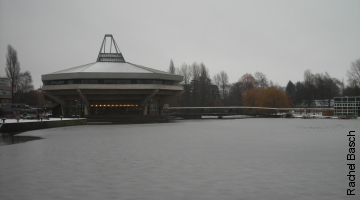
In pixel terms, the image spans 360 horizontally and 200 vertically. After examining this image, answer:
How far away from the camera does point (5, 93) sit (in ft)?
283

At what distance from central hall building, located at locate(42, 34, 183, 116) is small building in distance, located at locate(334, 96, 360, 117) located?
132 ft

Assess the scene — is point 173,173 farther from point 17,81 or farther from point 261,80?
point 261,80

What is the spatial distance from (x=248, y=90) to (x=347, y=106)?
91.2 ft

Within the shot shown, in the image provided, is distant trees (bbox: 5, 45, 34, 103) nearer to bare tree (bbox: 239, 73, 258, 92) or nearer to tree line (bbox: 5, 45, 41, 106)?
tree line (bbox: 5, 45, 41, 106)

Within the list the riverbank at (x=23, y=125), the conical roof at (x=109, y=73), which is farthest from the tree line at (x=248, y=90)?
the riverbank at (x=23, y=125)

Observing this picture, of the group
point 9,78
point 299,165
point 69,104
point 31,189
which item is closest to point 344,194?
point 299,165

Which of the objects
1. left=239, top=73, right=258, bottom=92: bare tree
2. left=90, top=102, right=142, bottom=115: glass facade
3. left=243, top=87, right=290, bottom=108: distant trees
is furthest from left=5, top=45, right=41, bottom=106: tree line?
left=239, top=73, right=258, bottom=92: bare tree

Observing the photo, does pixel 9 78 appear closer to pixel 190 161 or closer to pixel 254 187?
pixel 190 161

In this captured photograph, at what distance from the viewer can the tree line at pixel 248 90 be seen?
100438mm

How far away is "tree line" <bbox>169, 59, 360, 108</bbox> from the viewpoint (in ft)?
330

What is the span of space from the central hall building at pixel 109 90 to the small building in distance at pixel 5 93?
12543 mm

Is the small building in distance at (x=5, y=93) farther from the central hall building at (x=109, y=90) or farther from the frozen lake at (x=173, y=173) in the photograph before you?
the frozen lake at (x=173, y=173)

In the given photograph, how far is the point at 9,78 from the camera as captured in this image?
85000mm

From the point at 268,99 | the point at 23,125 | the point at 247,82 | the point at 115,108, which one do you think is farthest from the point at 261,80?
the point at 23,125
